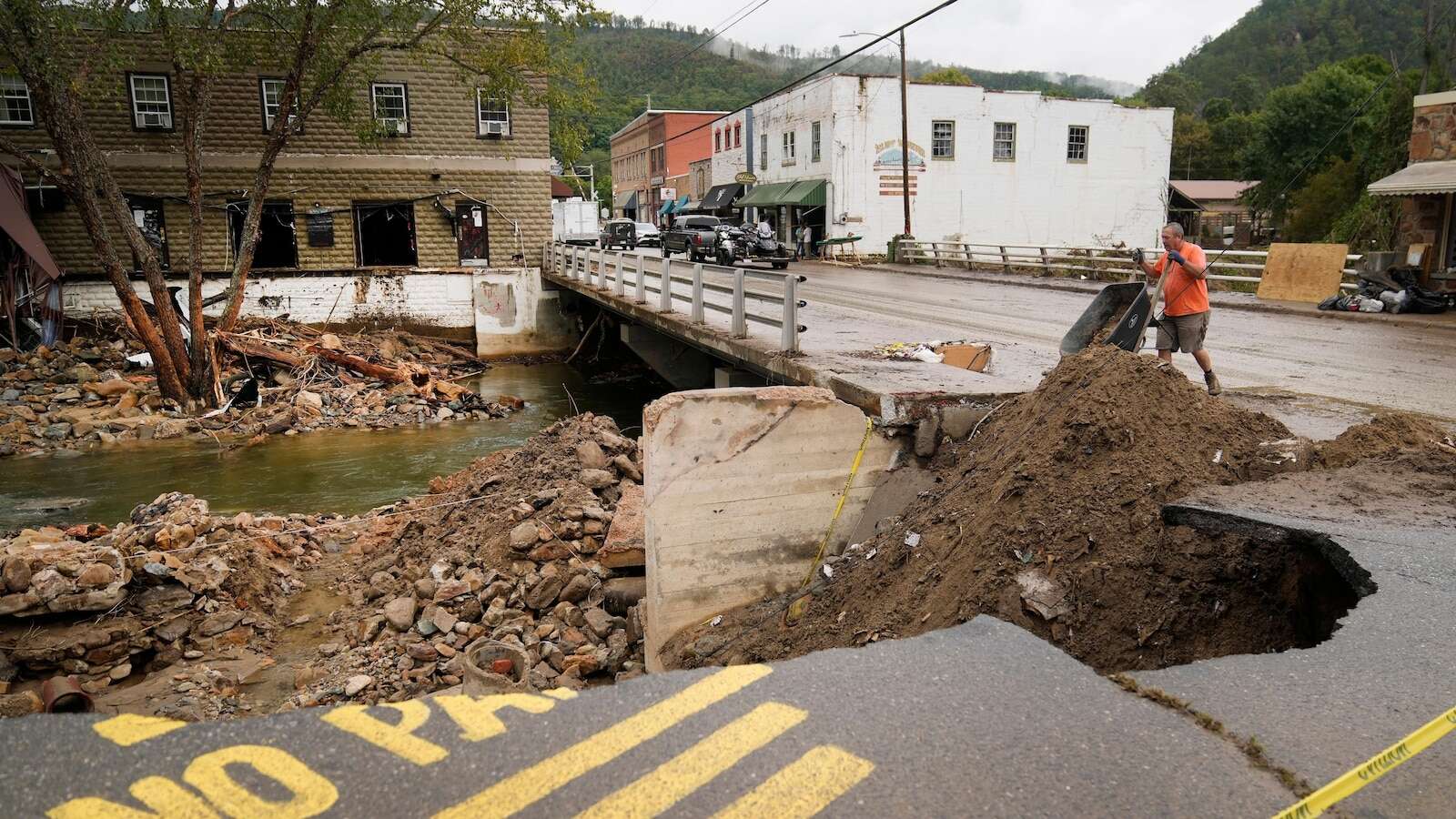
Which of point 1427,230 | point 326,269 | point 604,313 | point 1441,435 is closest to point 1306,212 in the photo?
point 1427,230

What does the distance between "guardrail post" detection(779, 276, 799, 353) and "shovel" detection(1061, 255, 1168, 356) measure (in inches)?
105

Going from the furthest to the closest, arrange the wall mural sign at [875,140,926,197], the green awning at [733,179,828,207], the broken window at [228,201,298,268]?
the green awning at [733,179,828,207]
the wall mural sign at [875,140,926,197]
the broken window at [228,201,298,268]

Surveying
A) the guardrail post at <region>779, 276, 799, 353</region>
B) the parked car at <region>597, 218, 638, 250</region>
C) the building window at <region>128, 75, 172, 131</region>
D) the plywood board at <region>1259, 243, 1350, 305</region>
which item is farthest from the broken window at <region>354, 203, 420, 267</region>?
the plywood board at <region>1259, 243, 1350, 305</region>

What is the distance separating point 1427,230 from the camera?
19.0 meters

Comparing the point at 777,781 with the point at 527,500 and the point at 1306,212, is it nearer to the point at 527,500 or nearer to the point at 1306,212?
the point at 527,500

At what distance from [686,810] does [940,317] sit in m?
14.2

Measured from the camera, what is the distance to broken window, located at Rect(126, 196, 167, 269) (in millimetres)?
26359

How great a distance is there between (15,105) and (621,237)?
22.8 meters

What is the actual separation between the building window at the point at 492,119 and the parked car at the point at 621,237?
11915mm

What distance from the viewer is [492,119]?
28.5 m

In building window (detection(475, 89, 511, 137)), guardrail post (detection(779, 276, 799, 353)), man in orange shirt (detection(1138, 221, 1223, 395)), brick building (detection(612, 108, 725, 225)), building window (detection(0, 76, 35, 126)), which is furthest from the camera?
brick building (detection(612, 108, 725, 225))

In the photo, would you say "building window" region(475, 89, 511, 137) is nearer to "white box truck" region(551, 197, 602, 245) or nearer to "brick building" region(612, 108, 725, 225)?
"white box truck" region(551, 197, 602, 245)

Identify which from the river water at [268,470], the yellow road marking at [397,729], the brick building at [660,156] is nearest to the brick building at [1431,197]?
the river water at [268,470]

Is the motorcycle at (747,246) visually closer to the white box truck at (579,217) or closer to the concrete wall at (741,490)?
the white box truck at (579,217)
